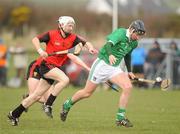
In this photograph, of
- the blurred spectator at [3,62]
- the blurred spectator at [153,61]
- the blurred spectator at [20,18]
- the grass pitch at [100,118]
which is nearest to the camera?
the grass pitch at [100,118]

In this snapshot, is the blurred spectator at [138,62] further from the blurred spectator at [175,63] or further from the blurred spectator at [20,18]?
the blurred spectator at [20,18]

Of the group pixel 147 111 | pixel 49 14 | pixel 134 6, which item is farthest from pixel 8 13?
pixel 147 111

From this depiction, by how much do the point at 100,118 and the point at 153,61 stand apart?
51.2 ft

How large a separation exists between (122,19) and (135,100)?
2606 cm

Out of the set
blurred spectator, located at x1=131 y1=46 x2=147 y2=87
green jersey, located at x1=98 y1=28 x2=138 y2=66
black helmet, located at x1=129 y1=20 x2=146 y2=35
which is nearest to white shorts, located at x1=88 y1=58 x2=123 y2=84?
green jersey, located at x1=98 y1=28 x2=138 y2=66

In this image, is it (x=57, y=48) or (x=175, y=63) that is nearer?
(x=57, y=48)

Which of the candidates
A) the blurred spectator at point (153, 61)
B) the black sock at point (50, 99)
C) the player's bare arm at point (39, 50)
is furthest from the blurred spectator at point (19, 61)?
the player's bare arm at point (39, 50)

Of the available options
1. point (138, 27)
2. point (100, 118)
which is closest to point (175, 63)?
point (100, 118)

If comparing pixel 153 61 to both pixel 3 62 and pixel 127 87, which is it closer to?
pixel 3 62

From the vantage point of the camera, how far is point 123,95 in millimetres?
15195

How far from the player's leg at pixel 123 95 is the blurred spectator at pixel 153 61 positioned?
56.1 feet

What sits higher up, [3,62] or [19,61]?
A: [3,62]

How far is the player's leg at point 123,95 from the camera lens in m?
15.2

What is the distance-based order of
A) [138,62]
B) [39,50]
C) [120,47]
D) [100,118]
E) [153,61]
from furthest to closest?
[153,61] → [138,62] → [100,118] → [120,47] → [39,50]
